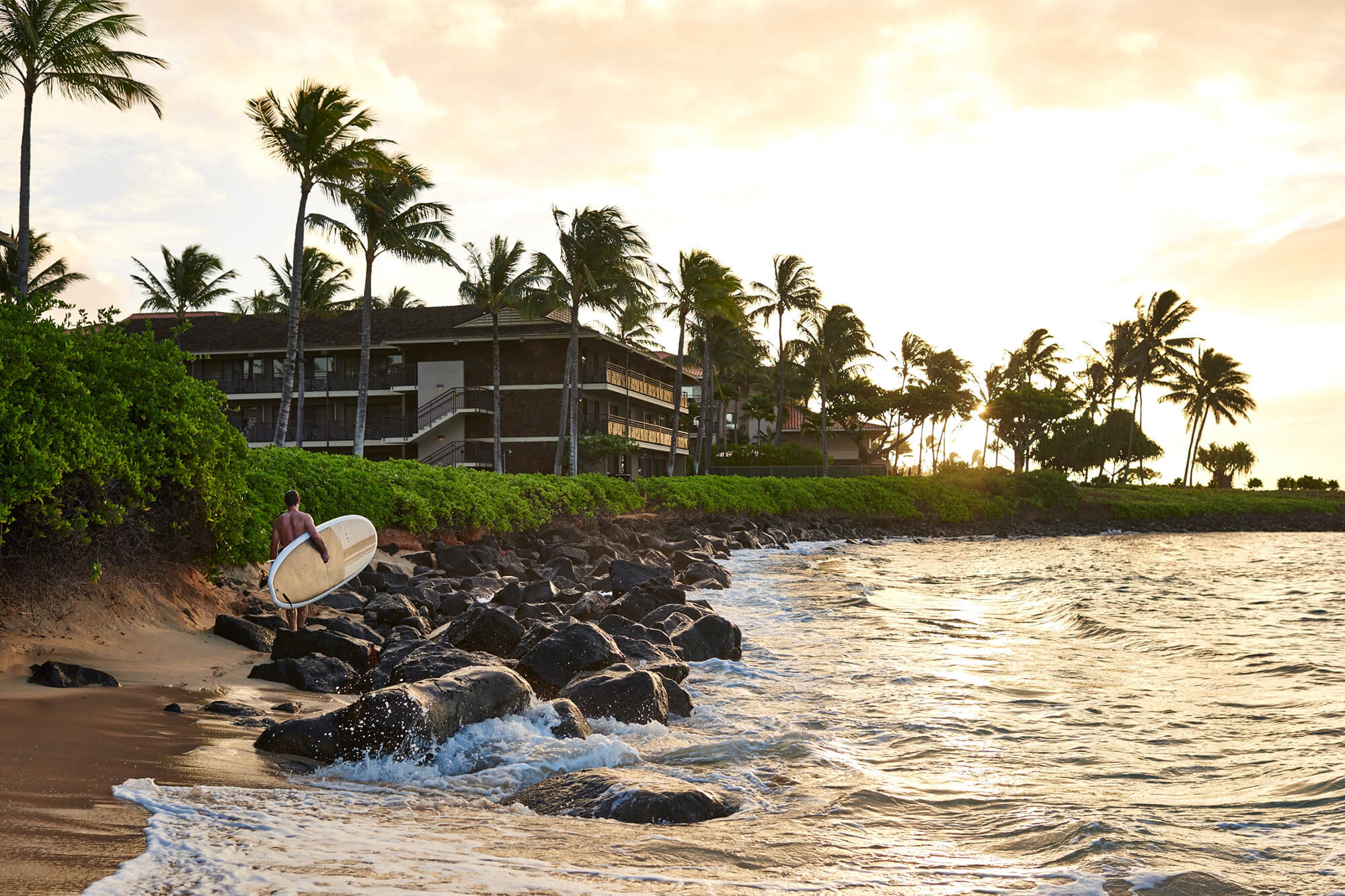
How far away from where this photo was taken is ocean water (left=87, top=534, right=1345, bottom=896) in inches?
168

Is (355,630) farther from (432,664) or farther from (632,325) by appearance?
(632,325)

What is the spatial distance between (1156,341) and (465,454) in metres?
47.9

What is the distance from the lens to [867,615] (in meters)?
15.5

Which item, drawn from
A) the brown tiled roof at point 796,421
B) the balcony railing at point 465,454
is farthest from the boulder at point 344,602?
the brown tiled roof at point 796,421

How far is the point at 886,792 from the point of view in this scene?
604 cm

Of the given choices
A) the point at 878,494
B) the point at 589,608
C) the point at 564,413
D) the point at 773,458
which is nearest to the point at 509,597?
the point at 589,608

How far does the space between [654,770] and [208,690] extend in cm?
366

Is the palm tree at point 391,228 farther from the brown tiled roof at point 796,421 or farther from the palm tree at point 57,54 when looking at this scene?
the brown tiled roof at point 796,421

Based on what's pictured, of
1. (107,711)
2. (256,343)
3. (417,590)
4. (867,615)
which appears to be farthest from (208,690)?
(256,343)

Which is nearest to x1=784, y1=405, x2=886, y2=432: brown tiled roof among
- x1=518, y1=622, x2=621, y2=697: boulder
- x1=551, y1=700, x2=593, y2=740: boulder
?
x1=518, y1=622, x2=621, y2=697: boulder

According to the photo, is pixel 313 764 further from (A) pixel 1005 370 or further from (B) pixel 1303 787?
(A) pixel 1005 370

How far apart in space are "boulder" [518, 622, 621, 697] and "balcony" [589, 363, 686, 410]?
37813 mm

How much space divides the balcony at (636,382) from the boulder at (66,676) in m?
39.7

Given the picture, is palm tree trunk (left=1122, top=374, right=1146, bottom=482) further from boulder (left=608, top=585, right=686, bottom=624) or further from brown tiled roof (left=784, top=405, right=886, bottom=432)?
boulder (left=608, top=585, right=686, bottom=624)
